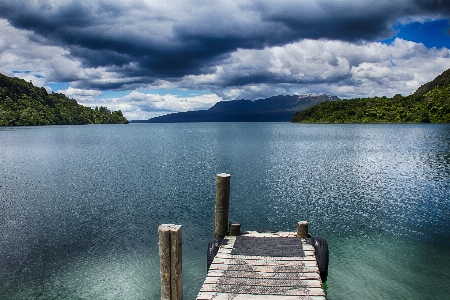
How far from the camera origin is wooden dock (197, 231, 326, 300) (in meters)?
10.1

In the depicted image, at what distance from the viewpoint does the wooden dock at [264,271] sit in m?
10.1

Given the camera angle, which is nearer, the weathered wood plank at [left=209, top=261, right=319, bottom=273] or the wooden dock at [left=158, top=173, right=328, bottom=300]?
the wooden dock at [left=158, top=173, right=328, bottom=300]

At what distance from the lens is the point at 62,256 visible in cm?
1841

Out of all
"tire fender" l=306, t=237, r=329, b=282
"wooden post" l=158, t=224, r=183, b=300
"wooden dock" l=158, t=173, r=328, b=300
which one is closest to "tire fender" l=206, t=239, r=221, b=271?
"wooden dock" l=158, t=173, r=328, b=300

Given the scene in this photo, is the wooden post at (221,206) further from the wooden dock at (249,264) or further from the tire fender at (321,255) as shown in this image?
the tire fender at (321,255)

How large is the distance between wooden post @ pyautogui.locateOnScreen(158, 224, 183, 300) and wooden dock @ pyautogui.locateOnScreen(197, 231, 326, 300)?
0.83 meters

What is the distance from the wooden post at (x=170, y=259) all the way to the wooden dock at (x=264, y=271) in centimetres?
83

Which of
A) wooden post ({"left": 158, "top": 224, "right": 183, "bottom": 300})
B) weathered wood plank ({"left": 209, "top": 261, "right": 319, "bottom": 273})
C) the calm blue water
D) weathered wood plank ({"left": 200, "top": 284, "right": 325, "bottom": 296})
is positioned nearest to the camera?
wooden post ({"left": 158, "top": 224, "right": 183, "bottom": 300})

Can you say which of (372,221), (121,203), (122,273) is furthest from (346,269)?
(121,203)

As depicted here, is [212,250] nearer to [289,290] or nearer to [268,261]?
[268,261]

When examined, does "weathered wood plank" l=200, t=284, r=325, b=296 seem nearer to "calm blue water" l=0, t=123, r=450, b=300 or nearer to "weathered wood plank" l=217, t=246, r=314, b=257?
"weathered wood plank" l=217, t=246, r=314, b=257

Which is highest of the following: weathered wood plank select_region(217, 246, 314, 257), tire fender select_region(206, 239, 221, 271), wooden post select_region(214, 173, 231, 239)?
wooden post select_region(214, 173, 231, 239)

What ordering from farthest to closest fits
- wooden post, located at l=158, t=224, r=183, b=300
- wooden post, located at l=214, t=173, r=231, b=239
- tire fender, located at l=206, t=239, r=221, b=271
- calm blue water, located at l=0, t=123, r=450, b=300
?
wooden post, located at l=214, t=173, r=231, b=239
calm blue water, located at l=0, t=123, r=450, b=300
tire fender, located at l=206, t=239, r=221, b=271
wooden post, located at l=158, t=224, r=183, b=300

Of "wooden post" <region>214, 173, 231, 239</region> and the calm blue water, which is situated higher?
"wooden post" <region>214, 173, 231, 239</region>
